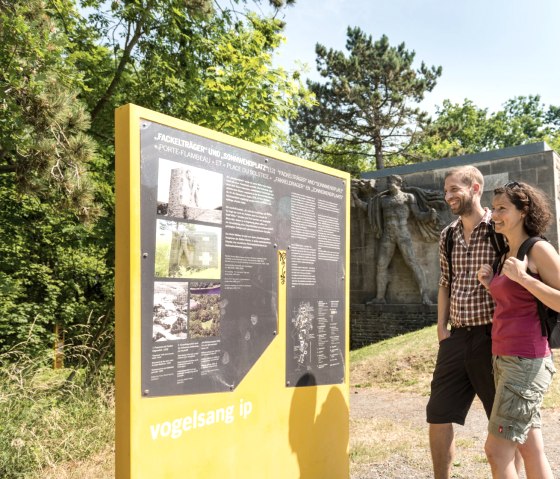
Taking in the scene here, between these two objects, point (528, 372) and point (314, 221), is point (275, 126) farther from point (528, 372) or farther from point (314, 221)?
point (528, 372)

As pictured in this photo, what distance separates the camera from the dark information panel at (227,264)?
8.39 ft

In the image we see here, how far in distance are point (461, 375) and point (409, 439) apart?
232 centimetres

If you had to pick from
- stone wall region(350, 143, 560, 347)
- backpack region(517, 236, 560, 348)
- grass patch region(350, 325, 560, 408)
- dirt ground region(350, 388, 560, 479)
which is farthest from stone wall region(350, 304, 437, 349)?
backpack region(517, 236, 560, 348)

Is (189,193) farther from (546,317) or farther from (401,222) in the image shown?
(401,222)

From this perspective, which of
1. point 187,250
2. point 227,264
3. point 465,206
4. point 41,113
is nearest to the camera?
point 187,250

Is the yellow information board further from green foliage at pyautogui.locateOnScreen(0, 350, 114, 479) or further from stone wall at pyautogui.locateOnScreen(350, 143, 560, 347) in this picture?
stone wall at pyautogui.locateOnScreen(350, 143, 560, 347)

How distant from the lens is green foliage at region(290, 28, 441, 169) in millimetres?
27344

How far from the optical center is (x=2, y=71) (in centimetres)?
558

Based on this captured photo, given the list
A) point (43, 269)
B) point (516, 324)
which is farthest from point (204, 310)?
point (43, 269)

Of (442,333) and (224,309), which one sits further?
(442,333)

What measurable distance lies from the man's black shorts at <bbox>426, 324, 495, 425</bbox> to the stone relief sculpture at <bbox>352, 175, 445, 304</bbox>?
33.8 feet

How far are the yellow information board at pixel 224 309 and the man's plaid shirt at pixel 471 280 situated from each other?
79 cm

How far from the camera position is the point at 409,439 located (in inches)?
213

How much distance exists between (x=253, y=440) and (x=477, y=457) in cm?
261
